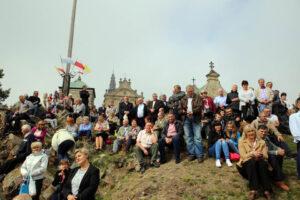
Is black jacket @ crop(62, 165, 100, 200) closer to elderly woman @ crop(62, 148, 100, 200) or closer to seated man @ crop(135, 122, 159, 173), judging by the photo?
elderly woman @ crop(62, 148, 100, 200)

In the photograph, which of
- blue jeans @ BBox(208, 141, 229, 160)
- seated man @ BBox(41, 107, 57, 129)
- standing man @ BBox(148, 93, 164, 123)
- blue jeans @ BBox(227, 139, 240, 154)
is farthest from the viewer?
seated man @ BBox(41, 107, 57, 129)

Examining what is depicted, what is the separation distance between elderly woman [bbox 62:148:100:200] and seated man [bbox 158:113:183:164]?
11.1 feet

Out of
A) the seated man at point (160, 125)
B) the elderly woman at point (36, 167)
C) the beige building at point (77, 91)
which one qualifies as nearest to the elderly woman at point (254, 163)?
the seated man at point (160, 125)

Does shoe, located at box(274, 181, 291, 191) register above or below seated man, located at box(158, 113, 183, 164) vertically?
below

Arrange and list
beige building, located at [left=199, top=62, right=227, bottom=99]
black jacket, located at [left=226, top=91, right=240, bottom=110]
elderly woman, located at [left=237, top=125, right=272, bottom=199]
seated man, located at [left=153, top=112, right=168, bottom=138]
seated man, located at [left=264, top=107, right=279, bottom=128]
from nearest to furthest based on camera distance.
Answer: elderly woman, located at [left=237, top=125, right=272, bottom=199] < seated man, located at [left=264, top=107, right=279, bottom=128] < seated man, located at [left=153, top=112, right=168, bottom=138] < black jacket, located at [left=226, top=91, right=240, bottom=110] < beige building, located at [left=199, top=62, right=227, bottom=99]

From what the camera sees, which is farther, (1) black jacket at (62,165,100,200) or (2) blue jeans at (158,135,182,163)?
(2) blue jeans at (158,135,182,163)

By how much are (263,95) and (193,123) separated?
3742mm

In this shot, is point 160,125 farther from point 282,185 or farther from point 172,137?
point 282,185

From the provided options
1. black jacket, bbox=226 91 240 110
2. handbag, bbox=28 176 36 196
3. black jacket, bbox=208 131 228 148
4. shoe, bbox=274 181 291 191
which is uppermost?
black jacket, bbox=226 91 240 110

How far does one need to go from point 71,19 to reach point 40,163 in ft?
43.9

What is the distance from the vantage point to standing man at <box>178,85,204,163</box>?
6.24 meters

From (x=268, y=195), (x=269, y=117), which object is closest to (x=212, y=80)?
(x=269, y=117)

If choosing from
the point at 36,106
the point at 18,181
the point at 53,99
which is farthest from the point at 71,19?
the point at 18,181

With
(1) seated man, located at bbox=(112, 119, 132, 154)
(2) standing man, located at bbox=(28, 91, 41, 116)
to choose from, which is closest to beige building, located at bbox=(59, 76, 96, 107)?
(2) standing man, located at bbox=(28, 91, 41, 116)
